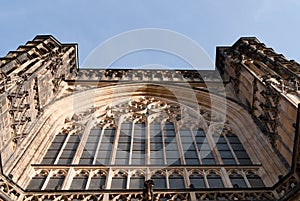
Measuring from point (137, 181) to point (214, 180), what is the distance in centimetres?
193

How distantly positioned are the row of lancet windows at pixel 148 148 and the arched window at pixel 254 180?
0.89 meters

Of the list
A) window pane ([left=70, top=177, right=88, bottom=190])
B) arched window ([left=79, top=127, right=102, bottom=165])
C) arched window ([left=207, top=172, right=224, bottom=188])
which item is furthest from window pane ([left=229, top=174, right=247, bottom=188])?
arched window ([left=79, top=127, right=102, bottom=165])

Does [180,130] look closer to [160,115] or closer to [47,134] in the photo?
[160,115]

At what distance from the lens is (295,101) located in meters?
11.3

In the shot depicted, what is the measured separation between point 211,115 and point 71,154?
563cm

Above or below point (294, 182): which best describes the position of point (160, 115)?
above

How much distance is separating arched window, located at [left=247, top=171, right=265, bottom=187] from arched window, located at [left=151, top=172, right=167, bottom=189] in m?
2.16

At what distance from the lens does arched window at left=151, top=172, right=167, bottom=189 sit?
1133cm

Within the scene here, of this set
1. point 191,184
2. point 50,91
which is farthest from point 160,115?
point 191,184

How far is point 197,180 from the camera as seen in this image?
38.4 ft

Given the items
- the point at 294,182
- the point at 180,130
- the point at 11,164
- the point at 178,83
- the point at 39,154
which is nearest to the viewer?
the point at 294,182

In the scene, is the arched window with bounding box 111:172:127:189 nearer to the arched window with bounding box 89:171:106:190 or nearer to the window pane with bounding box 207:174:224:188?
the arched window with bounding box 89:171:106:190

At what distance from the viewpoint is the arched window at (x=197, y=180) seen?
37.2 ft

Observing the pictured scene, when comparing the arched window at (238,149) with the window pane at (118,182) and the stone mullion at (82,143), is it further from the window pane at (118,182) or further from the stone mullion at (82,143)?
the stone mullion at (82,143)
